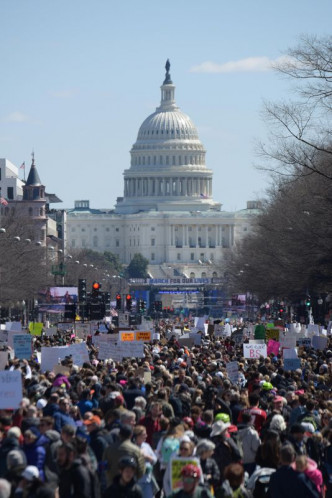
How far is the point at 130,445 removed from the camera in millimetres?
18906

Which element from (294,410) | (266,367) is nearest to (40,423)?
(294,410)

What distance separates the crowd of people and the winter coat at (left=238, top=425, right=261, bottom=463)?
16mm

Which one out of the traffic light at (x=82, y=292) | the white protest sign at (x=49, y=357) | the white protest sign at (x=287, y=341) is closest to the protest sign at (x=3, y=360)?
the white protest sign at (x=49, y=357)

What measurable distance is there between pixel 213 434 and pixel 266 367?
38.7ft

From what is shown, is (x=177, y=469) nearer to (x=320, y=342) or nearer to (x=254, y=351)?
(x=254, y=351)

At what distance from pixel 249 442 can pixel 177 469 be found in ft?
10.7

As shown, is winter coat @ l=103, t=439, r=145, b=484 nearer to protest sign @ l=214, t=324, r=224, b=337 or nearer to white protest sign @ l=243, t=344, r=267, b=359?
white protest sign @ l=243, t=344, r=267, b=359

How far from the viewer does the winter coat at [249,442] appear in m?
21.0

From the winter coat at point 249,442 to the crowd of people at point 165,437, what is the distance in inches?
0.6

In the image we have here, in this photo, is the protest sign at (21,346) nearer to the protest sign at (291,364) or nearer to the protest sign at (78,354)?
the protest sign at (78,354)

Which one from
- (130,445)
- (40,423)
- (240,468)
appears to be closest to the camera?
(240,468)

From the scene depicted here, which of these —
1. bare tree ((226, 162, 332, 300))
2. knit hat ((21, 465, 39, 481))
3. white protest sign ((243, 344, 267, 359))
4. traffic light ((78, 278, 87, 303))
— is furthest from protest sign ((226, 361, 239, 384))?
traffic light ((78, 278, 87, 303))

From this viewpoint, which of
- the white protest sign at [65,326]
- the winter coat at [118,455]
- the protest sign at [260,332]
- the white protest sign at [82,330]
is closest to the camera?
the winter coat at [118,455]

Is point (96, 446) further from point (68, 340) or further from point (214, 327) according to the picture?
point (214, 327)
